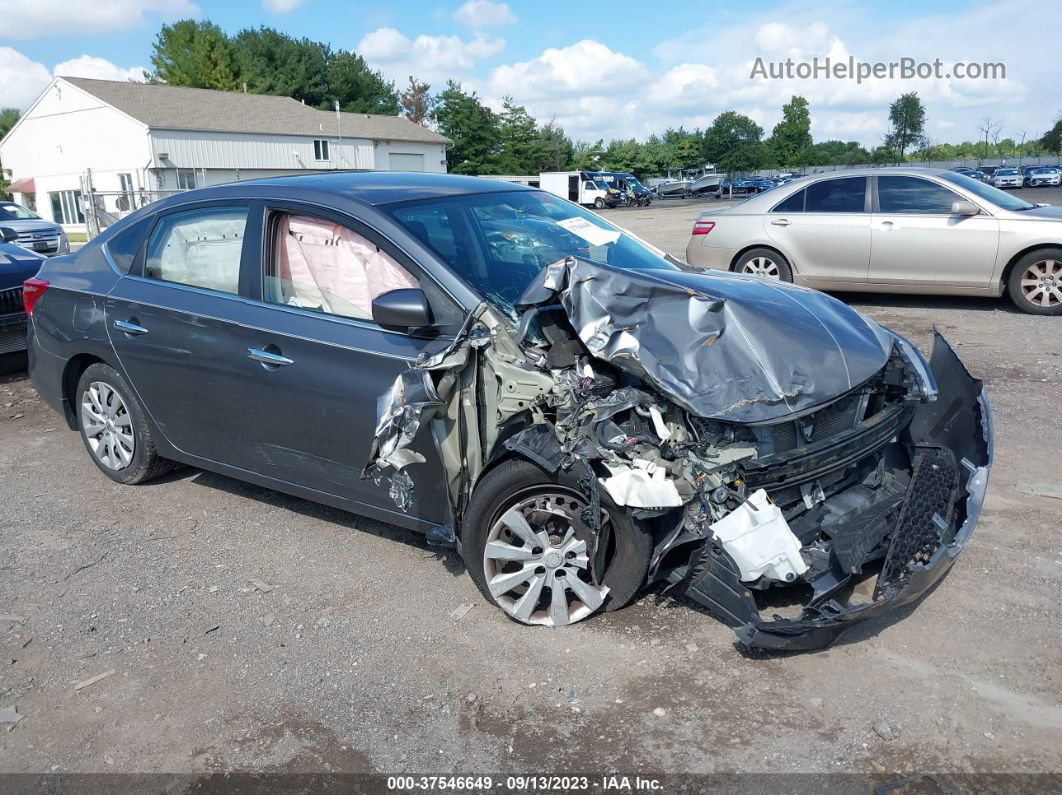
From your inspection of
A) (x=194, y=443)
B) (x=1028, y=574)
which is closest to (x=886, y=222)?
(x=1028, y=574)

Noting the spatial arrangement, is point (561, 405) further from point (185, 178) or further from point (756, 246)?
point (185, 178)

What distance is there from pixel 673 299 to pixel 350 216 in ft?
5.35

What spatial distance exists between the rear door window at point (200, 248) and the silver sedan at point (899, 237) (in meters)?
7.20

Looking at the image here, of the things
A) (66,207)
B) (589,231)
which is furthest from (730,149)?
(589,231)

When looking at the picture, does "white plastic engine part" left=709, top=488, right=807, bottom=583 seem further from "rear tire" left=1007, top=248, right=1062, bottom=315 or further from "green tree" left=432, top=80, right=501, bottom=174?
"green tree" left=432, top=80, right=501, bottom=174

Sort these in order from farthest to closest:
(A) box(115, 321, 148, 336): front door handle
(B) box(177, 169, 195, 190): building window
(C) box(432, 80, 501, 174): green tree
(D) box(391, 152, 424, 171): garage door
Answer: (C) box(432, 80, 501, 174): green tree → (D) box(391, 152, 424, 171): garage door → (B) box(177, 169, 195, 190): building window → (A) box(115, 321, 148, 336): front door handle

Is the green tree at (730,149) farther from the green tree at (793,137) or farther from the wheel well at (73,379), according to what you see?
the wheel well at (73,379)

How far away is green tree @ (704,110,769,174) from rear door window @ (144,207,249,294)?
8708cm

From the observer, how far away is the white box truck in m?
48.4

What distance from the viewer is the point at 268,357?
165 inches

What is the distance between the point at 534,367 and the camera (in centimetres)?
347

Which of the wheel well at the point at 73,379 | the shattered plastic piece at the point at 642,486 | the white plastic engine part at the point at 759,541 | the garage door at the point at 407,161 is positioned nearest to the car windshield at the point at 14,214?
the wheel well at the point at 73,379

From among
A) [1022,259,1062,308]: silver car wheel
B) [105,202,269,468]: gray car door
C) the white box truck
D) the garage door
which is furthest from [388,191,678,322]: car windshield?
the garage door

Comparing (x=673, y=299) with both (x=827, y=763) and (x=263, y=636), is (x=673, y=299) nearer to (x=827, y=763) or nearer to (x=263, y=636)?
(x=827, y=763)
